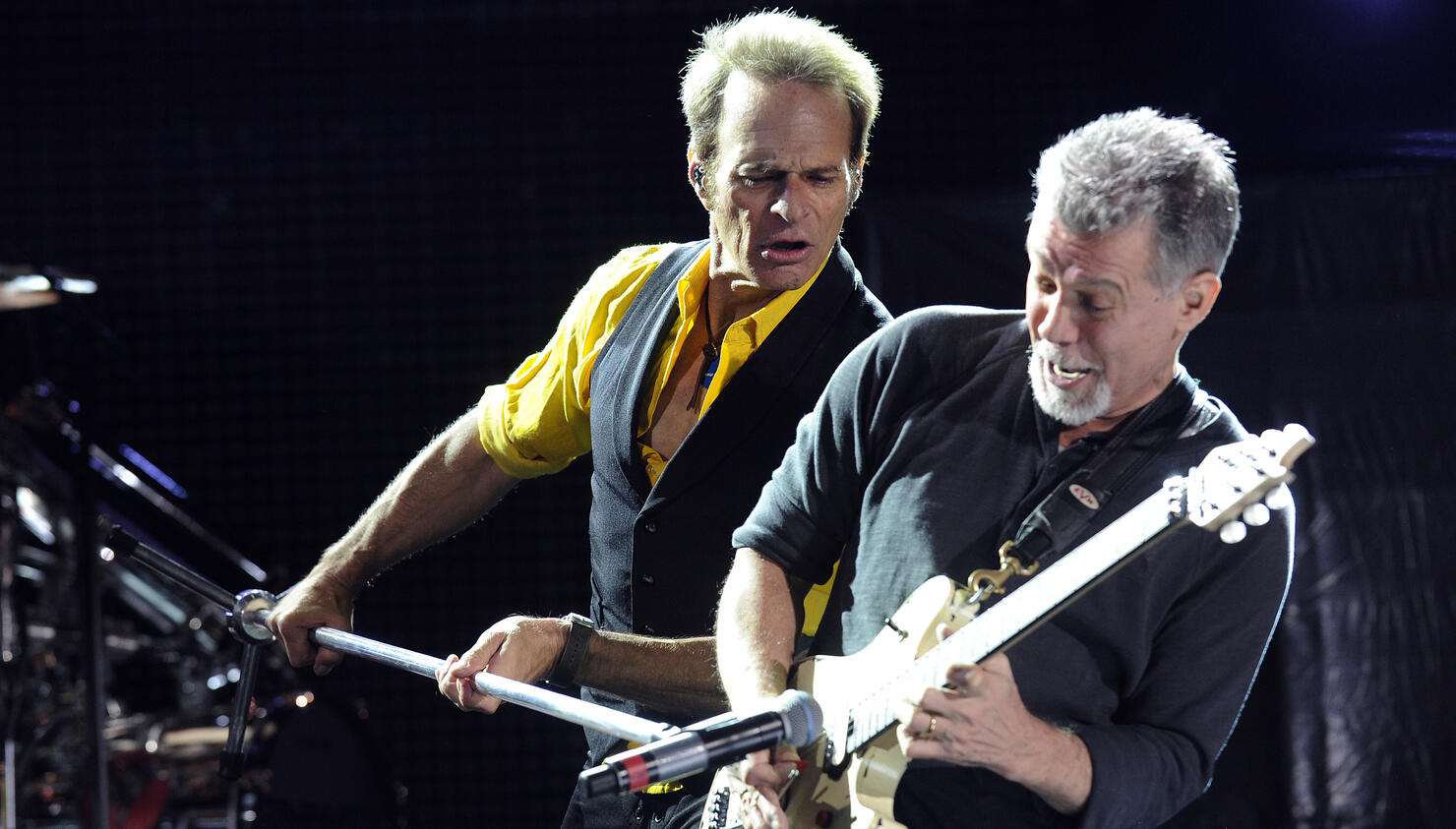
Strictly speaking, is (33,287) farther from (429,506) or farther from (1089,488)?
(1089,488)

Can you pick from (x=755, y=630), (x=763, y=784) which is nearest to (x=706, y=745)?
(x=763, y=784)

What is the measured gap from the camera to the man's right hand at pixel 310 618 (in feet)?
7.77

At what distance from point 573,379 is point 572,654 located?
58 centimetres

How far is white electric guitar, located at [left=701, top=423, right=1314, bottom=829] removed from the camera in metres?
1.34

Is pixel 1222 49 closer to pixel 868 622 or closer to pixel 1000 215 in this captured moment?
pixel 1000 215

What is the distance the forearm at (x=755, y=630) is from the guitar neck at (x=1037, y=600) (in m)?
0.19

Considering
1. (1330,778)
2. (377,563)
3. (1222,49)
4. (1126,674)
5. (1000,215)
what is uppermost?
(1222,49)

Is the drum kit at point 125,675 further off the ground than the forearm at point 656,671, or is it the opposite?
the forearm at point 656,671

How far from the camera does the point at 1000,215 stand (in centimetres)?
352

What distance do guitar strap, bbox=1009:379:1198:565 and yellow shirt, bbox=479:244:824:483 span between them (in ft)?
2.49

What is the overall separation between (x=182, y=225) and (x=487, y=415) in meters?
2.64

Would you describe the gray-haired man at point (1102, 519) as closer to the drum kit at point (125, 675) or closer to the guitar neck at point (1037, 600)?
the guitar neck at point (1037, 600)

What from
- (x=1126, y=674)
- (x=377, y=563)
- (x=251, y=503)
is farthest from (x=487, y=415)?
(x=251, y=503)

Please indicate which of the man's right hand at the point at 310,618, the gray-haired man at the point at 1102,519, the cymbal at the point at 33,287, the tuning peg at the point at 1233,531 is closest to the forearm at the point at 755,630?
the gray-haired man at the point at 1102,519
